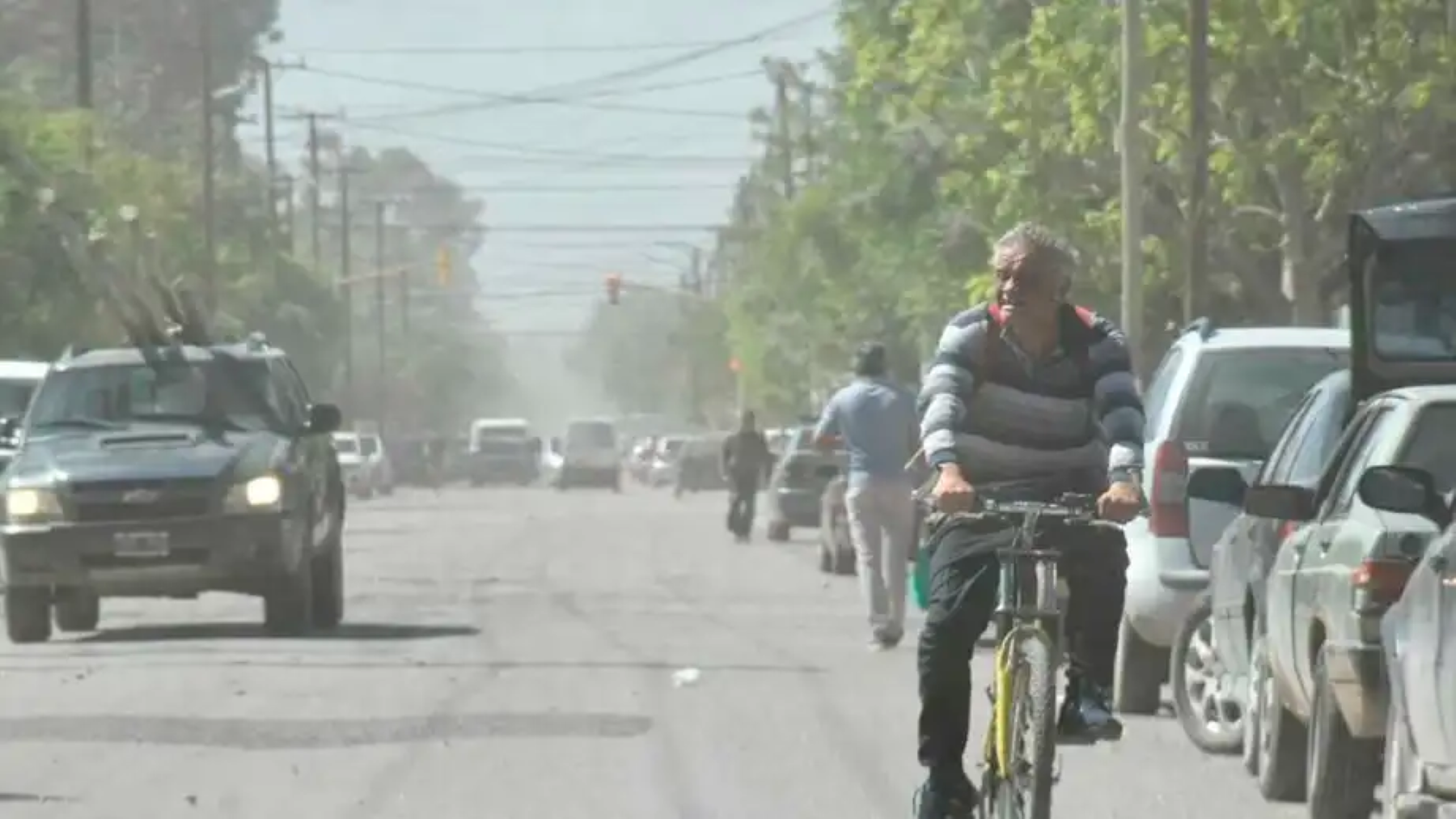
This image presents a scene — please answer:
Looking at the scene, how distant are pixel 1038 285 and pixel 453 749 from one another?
5757mm

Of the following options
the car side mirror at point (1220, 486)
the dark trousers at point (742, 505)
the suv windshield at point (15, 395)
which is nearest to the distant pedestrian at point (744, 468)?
the dark trousers at point (742, 505)

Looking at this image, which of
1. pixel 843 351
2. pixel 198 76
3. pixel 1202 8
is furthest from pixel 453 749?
pixel 198 76

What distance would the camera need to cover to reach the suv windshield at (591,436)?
96.3 meters

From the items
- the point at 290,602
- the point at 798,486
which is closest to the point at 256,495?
the point at 290,602

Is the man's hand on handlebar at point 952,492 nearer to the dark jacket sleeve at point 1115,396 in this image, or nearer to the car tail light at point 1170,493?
the dark jacket sleeve at point 1115,396

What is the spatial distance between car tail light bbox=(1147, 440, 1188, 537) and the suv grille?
7.56m

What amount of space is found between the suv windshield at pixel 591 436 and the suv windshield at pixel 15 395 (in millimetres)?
65449

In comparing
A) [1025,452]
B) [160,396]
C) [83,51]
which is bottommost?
[160,396]

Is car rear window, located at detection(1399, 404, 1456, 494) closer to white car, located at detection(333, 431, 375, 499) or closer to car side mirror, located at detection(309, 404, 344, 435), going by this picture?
car side mirror, located at detection(309, 404, 344, 435)

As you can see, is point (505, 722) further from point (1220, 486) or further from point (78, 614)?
point (78, 614)

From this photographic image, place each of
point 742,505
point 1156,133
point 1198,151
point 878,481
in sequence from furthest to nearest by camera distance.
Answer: point 742,505 < point 1156,133 < point 1198,151 < point 878,481

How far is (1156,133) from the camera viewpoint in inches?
1569

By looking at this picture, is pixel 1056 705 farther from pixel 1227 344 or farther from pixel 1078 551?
pixel 1227 344

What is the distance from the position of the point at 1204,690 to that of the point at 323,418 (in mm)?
9268
